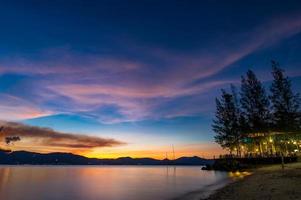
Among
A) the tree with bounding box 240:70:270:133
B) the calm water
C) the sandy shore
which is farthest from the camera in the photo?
the tree with bounding box 240:70:270:133

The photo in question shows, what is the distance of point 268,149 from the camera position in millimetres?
100562

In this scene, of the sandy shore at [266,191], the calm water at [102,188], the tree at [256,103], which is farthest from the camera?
the tree at [256,103]

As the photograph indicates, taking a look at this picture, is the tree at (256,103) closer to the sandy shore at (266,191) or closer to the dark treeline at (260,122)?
the dark treeline at (260,122)

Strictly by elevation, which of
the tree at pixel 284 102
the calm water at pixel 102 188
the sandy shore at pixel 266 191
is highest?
the tree at pixel 284 102

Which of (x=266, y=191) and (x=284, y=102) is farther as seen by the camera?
(x=284, y=102)

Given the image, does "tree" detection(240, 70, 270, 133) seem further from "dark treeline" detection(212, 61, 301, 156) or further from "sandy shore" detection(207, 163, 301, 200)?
"sandy shore" detection(207, 163, 301, 200)

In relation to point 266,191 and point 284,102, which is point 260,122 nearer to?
point 284,102

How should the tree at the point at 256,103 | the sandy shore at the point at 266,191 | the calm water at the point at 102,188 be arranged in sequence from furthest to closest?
1. the tree at the point at 256,103
2. the calm water at the point at 102,188
3. the sandy shore at the point at 266,191

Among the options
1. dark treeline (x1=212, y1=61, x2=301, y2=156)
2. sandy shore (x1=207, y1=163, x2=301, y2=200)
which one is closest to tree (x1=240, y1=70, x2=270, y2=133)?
dark treeline (x1=212, y1=61, x2=301, y2=156)

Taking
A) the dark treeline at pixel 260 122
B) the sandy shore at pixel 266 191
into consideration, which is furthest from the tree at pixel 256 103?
the sandy shore at pixel 266 191

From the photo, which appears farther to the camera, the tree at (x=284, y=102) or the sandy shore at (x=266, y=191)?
the tree at (x=284, y=102)

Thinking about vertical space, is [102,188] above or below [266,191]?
below

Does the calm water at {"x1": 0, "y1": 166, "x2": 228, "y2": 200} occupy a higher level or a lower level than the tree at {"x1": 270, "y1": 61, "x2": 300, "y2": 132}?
lower

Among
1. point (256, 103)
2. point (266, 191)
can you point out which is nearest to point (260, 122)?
point (256, 103)
